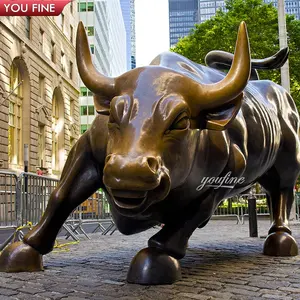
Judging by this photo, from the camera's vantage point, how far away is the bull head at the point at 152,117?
268 centimetres

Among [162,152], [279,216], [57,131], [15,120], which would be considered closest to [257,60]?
[279,216]

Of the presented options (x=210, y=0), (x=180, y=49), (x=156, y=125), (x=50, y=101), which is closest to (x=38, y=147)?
(x=50, y=101)

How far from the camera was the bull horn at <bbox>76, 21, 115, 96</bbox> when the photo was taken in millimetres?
3258

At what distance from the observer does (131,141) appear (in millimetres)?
2809

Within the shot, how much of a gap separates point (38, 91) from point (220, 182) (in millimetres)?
26259

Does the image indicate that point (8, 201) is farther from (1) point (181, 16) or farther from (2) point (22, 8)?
(1) point (181, 16)

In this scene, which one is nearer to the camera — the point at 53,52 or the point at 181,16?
the point at 53,52

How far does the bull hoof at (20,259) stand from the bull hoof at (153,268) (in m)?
0.99

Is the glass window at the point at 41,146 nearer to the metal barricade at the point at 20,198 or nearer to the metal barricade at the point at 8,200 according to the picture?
the metal barricade at the point at 20,198

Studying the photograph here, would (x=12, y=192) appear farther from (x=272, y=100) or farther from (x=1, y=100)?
(x=1, y=100)

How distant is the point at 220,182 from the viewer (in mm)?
3791

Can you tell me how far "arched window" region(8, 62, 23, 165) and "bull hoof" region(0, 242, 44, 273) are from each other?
71.7ft

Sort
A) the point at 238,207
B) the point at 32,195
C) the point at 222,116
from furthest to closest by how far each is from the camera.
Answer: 1. the point at 238,207
2. the point at 32,195
3. the point at 222,116

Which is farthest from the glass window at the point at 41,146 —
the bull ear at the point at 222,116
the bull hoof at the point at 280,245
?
the bull ear at the point at 222,116
